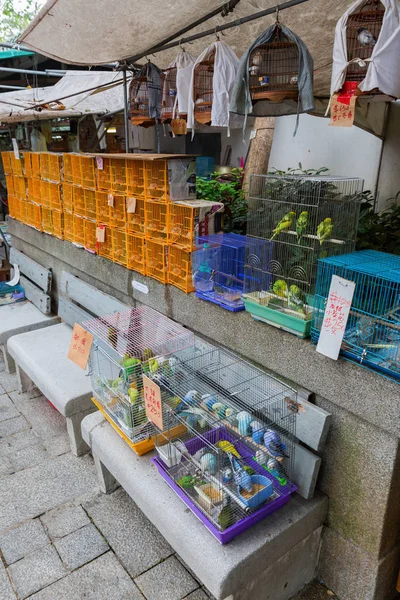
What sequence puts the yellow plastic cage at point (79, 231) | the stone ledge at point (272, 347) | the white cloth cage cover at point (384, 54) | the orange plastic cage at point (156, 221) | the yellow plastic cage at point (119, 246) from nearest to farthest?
the white cloth cage cover at point (384, 54) → the stone ledge at point (272, 347) → the orange plastic cage at point (156, 221) → the yellow plastic cage at point (119, 246) → the yellow plastic cage at point (79, 231)

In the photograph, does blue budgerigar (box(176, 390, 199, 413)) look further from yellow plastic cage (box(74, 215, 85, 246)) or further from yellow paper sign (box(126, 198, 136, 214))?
yellow plastic cage (box(74, 215, 85, 246))

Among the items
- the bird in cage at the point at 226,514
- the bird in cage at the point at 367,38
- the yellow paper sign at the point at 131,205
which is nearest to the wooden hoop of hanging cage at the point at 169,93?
the yellow paper sign at the point at 131,205

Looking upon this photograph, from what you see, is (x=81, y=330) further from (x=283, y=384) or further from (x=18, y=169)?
(x=18, y=169)

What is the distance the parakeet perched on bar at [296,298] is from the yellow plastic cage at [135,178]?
1.89m

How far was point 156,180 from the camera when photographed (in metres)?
3.94

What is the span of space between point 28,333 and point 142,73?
3107 mm

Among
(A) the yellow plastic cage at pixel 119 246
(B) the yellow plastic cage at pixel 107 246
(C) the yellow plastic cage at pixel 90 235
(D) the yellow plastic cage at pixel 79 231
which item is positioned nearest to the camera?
(A) the yellow plastic cage at pixel 119 246

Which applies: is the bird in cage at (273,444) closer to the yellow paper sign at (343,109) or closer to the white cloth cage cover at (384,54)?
the yellow paper sign at (343,109)

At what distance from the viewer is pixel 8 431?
4.41m

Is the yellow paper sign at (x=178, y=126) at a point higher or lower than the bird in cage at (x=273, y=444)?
higher

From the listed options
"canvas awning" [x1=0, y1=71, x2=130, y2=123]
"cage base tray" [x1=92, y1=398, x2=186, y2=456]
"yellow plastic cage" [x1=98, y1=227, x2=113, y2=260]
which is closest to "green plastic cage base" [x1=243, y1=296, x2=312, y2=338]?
"cage base tray" [x1=92, y1=398, x2=186, y2=456]

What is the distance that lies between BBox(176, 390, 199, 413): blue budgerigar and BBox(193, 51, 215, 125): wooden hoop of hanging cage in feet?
7.13

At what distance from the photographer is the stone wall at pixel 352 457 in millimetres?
2420

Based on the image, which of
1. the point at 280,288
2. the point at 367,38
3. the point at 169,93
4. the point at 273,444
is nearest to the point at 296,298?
the point at 280,288
